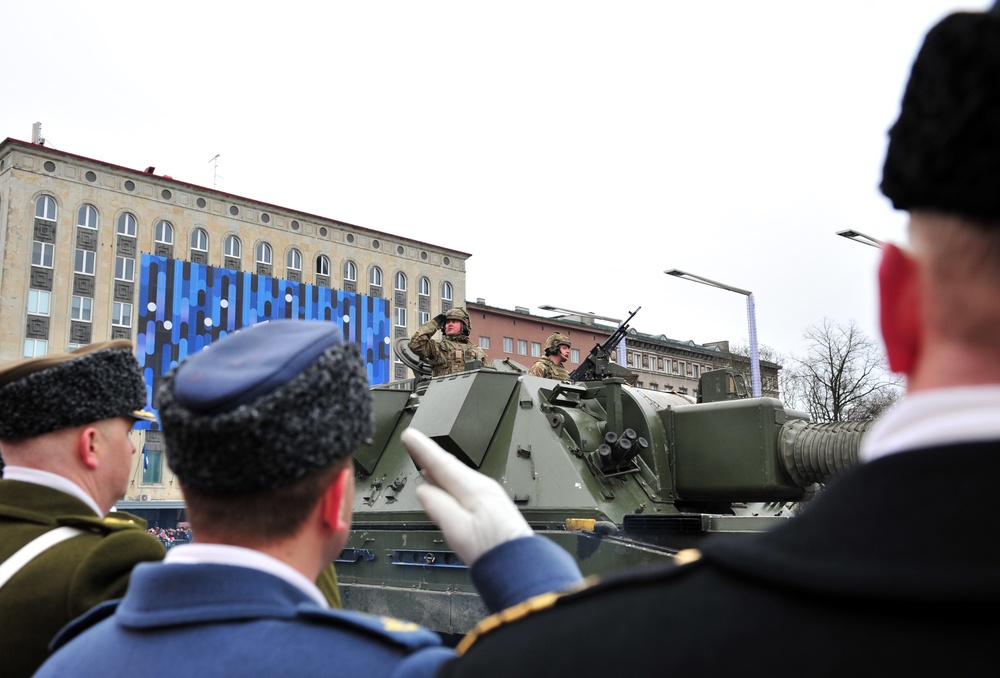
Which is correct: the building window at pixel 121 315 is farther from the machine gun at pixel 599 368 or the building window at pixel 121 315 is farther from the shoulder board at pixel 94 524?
the shoulder board at pixel 94 524

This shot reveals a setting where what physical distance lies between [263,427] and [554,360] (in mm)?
10972

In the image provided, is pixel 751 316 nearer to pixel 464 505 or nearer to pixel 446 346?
pixel 446 346

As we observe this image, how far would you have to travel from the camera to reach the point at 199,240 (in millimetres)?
39312

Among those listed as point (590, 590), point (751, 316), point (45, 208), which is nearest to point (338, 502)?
point (590, 590)

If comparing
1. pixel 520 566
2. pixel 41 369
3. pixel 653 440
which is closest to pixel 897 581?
pixel 520 566

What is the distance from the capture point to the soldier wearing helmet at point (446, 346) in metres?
11.2

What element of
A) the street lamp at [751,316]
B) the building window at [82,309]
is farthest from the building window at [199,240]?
the street lamp at [751,316]

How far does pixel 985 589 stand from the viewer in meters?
0.82

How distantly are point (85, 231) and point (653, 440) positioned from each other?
107ft

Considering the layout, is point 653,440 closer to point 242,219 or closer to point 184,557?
point 184,557

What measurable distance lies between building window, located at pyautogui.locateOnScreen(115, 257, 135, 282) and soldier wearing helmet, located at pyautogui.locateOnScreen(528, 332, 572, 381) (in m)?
29.4

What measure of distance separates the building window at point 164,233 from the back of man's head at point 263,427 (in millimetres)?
39037

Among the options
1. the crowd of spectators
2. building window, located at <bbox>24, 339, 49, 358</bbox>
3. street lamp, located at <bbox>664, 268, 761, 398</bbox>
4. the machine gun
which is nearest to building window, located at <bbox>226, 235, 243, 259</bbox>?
building window, located at <bbox>24, 339, 49, 358</bbox>

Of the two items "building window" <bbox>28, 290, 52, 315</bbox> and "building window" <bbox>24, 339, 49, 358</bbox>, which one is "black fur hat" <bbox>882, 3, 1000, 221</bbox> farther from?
"building window" <bbox>28, 290, 52, 315</bbox>
